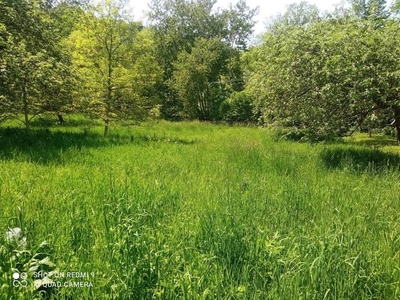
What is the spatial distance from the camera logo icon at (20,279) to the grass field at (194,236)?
25 mm

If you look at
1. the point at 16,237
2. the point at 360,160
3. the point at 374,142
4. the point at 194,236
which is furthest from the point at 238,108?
the point at 16,237

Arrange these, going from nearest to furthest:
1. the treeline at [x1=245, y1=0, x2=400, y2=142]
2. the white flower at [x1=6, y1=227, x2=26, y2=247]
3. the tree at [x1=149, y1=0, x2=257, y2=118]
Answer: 1. the white flower at [x1=6, y1=227, x2=26, y2=247]
2. the treeline at [x1=245, y1=0, x2=400, y2=142]
3. the tree at [x1=149, y1=0, x2=257, y2=118]

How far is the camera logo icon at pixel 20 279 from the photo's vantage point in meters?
2.04

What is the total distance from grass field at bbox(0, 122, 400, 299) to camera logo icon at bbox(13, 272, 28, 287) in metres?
0.02

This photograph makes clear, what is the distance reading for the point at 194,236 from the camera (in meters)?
3.03

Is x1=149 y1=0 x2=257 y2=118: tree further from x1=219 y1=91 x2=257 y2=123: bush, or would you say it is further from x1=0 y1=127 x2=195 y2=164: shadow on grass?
x1=0 y1=127 x2=195 y2=164: shadow on grass

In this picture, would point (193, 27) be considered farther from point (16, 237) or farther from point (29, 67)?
point (16, 237)

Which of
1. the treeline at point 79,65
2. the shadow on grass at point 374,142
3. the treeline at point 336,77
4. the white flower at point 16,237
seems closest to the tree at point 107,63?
the treeline at point 79,65

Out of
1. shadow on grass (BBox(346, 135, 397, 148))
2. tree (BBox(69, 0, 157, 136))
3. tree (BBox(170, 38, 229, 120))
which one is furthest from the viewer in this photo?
tree (BBox(170, 38, 229, 120))

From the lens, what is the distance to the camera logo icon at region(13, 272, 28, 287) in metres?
2.04

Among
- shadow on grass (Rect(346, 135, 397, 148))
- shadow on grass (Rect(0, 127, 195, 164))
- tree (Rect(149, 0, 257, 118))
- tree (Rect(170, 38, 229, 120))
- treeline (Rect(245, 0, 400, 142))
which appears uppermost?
tree (Rect(149, 0, 257, 118))

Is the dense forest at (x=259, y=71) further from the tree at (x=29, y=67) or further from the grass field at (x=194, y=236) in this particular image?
the grass field at (x=194, y=236)

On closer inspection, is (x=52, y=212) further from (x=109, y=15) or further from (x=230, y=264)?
(x=109, y=15)

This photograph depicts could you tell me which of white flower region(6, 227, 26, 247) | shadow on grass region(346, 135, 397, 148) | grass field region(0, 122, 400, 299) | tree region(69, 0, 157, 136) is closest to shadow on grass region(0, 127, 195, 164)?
grass field region(0, 122, 400, 299)
